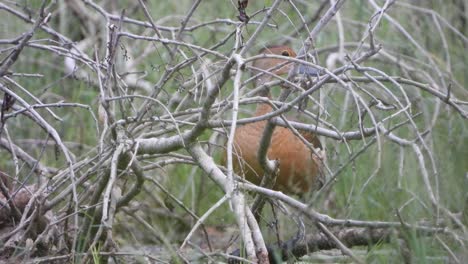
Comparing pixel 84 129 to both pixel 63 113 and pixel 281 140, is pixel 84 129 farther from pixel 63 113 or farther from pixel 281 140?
pixel 281 140

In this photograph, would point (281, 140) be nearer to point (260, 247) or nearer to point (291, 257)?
point (291, 257)

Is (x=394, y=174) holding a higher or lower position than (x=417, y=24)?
lower

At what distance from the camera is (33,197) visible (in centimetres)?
360

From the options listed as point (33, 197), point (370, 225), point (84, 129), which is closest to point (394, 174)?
point (370, 225)

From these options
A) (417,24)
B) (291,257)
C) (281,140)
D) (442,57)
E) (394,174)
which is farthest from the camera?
(417,24)

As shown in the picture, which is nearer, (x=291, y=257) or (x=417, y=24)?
(x=291, y=257)

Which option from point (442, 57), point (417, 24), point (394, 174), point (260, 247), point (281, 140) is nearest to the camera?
point (260, 247)

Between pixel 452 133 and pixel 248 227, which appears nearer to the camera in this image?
pixel 248 227

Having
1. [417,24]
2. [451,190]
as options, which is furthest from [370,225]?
[417,24]

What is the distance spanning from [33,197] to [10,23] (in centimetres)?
242

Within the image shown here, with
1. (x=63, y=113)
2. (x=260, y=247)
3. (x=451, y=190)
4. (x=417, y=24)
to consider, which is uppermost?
(x=417, y=24)

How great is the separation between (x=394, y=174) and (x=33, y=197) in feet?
5.11

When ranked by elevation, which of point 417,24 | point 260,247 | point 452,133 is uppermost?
point 417,24

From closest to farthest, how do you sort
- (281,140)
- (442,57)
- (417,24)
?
(281,140), (442,57), (417,24)
